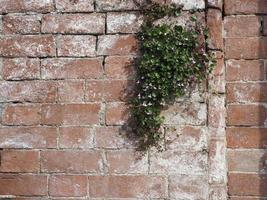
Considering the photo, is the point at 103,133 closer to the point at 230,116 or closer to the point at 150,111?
the point at 150,111

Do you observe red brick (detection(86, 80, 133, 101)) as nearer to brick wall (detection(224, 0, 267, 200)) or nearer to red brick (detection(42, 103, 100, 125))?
red brick (detection(42, 103, 100, 125))

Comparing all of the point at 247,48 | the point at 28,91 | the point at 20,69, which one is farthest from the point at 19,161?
the point at 247,48

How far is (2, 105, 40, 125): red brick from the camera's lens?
2451 millimetres

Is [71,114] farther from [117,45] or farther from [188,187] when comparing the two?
[188,187]

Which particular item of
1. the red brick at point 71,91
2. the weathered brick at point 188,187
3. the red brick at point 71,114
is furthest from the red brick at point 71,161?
the weathered brick at point 188,187

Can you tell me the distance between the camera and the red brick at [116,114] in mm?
2408

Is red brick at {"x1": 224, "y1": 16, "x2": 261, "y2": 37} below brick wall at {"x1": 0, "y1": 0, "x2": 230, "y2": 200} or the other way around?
the other way around

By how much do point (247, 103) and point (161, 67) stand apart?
47 centimetres

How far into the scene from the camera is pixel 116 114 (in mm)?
2412

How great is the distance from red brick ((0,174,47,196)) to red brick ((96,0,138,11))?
0.88 m

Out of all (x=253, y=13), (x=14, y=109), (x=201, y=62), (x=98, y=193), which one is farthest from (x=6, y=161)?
(x=253, y=13)

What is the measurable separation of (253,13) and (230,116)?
1.70ft

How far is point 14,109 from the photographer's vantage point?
8.09 feet

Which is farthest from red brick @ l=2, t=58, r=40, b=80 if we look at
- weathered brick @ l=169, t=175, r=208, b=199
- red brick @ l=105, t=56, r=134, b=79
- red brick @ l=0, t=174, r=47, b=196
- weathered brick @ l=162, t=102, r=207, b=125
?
weathered brick @ l=169, t=175, r=208, b=199
